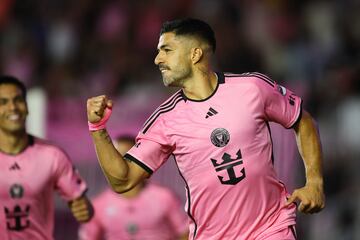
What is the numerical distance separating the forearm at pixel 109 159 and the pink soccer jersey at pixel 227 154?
0.22 metres

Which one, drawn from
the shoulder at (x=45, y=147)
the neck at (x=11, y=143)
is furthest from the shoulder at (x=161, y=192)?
the neck at (x=11, y=143)

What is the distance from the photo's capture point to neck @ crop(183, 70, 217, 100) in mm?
8117

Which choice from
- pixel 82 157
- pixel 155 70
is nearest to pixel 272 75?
pixel 155 70

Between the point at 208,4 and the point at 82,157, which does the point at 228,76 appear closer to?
the point at 82,157

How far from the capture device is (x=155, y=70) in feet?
49.0

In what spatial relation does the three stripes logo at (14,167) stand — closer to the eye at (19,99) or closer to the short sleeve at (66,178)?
the short sleeve at (66,178)

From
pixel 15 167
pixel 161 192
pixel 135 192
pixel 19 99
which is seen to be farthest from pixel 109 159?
pixel 135 192

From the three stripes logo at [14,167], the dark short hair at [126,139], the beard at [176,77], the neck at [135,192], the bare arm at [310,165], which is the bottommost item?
the neck at [135,192]

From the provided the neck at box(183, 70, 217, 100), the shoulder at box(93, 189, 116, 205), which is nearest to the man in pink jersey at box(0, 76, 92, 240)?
the shoulder at box(93, 189, 116, 205)

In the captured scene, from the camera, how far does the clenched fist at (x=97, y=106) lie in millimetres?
7578

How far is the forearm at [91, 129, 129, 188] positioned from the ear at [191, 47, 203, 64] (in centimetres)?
85

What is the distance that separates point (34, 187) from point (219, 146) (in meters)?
2.32

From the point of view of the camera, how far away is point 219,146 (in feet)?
26.1

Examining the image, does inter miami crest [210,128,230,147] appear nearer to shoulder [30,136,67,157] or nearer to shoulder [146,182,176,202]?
shoulder [30,136,67,157]
